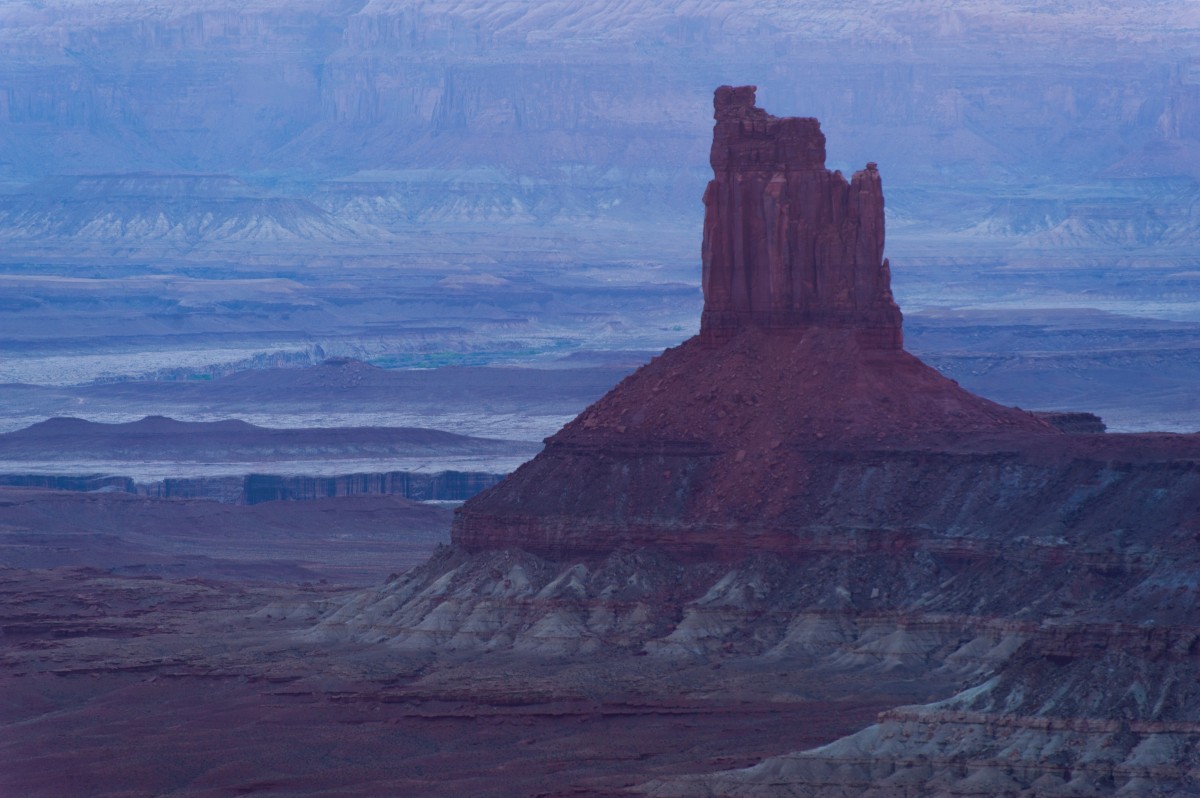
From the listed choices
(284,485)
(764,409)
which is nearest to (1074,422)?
(764,409)

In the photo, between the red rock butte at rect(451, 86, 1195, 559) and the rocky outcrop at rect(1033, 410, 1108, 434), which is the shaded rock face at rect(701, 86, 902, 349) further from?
the rocky outcrop at rect(1033, 410, 1108, 434)

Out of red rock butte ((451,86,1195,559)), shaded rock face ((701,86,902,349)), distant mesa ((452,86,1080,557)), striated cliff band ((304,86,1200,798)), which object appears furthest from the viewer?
shaded rock face ((701,86,902,349))

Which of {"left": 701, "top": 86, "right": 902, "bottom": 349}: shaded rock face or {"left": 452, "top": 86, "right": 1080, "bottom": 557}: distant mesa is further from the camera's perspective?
{"left": 701, "top": 86, "right": 902, "bottom": 349}: shaded rock face

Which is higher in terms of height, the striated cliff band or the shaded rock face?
the shaded rock face

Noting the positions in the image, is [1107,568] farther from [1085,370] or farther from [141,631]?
[1085,370]

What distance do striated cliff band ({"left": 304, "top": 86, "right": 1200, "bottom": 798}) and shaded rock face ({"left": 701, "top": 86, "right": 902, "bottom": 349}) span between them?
66 millimetres

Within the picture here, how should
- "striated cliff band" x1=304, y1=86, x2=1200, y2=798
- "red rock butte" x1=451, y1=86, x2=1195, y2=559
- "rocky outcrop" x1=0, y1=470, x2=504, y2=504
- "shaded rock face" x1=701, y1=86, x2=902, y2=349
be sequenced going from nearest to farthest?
"striated cliff band" x1=304, y1=86, x2=1200, y2=798
"red rock butte" x1=451, y1=86, x2=1195, y2=559
"shaded rock face" x1=701, y1=86, x2=902, y2=349
"rocky outcrop" x1=0, y1=470, x2=504, y2=504

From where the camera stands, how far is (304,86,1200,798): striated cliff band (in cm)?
6688

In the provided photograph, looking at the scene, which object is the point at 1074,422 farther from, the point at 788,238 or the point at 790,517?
the point at 790,517

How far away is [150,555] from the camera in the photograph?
11769 cm

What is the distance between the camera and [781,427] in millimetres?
76562

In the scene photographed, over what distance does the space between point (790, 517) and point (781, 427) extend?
10.7 ft

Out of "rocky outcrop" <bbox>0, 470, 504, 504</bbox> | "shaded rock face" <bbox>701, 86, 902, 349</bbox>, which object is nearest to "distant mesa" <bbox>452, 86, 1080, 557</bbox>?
"shaded rock face" <bbox>701, 86, 902, 349</bbox>

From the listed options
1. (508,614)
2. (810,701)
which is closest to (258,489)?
(508,614)
